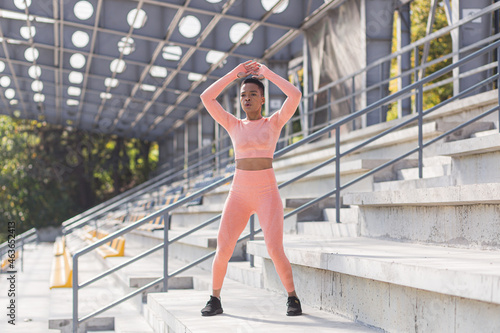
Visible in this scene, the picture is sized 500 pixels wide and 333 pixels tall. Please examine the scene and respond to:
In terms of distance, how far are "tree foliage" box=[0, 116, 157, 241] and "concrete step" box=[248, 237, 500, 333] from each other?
2880 centimetres

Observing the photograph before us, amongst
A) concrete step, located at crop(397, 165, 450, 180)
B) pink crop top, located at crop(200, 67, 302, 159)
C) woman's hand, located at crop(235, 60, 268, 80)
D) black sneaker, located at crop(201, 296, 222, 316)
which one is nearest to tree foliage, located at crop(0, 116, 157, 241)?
concrete step, located at crop(397, 165, 450, 180)

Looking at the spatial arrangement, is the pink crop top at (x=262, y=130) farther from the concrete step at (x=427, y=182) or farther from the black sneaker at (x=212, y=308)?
the concrete step at (x=427, y=182)

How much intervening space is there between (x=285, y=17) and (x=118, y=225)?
7637 millimetres

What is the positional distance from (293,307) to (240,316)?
1.11 ft

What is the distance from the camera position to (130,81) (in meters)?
20.3

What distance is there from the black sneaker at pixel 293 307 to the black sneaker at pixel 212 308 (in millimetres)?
453

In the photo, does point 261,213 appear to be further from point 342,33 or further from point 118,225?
point 118,225

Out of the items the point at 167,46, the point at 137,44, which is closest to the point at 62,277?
the point at 167,46

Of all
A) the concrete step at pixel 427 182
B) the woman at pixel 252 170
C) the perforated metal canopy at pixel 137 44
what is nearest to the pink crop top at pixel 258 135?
the woman at pixel 252 170

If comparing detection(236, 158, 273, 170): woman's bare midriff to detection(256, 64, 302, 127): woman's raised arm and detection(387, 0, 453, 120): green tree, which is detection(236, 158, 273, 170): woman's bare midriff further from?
detection(387, 0, 453, 120): green tree

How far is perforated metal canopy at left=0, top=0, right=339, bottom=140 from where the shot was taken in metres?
13.6

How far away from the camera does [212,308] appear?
3973 millimetres

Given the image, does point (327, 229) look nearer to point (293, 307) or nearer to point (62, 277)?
point (293, 307)

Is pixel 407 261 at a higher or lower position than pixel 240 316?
higher
